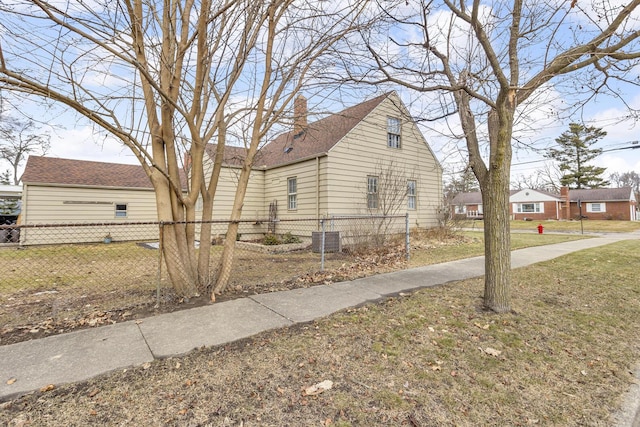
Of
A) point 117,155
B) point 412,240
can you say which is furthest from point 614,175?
point 117,155

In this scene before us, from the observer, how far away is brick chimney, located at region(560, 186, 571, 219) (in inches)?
1496

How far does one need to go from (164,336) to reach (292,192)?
9.58m

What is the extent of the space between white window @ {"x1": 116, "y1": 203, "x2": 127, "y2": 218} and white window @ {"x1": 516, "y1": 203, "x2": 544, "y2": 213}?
153ft

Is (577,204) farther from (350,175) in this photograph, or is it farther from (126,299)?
(126,299)

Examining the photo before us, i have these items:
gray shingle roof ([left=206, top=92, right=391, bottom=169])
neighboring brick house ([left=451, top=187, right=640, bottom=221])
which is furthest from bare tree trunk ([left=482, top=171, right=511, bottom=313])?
neighboring brick house ([left=451, top=187, right=640, bottom=221])

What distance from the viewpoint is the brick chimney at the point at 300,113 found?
549cm

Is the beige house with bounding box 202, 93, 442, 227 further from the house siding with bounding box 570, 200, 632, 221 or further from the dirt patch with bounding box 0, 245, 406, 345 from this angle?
the house siding with bounding box 570, 200, 632, 221

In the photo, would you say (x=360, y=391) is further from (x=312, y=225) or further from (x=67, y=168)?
(x=67, y=168)

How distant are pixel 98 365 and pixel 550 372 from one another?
4.12m

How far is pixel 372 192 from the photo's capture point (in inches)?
472

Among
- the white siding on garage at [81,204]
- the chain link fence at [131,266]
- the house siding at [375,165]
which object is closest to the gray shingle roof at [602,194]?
the house siding at [375,165]

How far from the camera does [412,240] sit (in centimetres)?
1174

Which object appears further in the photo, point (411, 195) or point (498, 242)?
point (411, 195)

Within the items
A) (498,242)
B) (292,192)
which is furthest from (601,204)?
(498,242)
